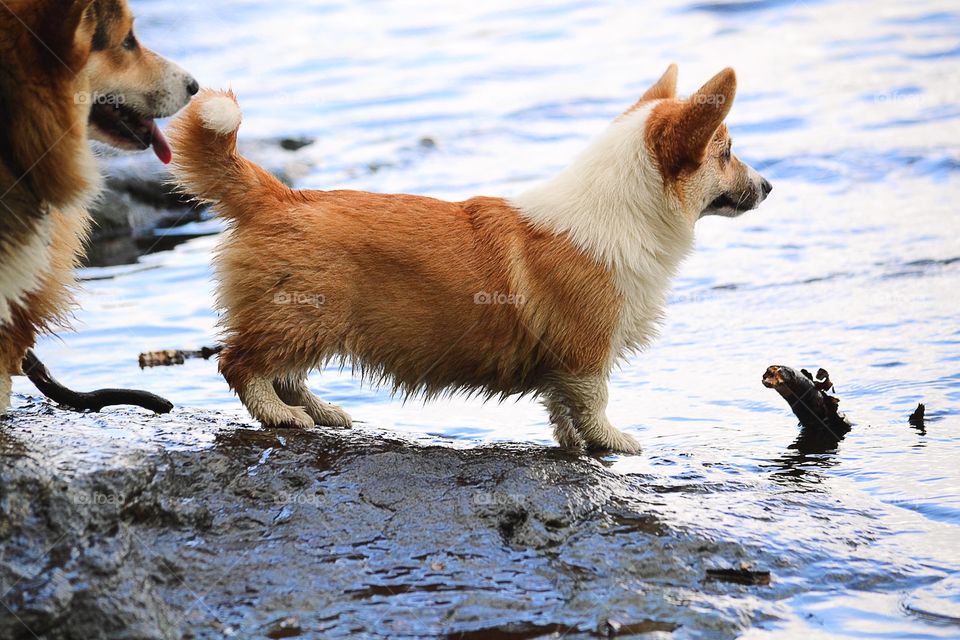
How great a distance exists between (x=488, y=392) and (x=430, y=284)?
620 mm

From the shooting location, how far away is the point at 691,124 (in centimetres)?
464

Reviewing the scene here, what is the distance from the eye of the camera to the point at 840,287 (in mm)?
7328

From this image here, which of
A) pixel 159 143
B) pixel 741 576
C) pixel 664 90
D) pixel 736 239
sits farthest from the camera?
pixel 736 239

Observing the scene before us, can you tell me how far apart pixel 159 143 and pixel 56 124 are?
0.66 metres

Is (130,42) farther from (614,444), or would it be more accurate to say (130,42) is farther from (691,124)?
(614,444)

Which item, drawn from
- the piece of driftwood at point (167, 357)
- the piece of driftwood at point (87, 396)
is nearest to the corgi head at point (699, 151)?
the piece of driftwood at point (87, 396)

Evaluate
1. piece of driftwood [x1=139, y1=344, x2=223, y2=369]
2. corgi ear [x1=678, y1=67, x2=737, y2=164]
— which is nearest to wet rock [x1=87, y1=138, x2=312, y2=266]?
piece of driftwood [x1=139, y1=344, x2=223, y2=369]

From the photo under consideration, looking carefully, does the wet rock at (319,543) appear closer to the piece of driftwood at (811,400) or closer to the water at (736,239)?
the water at (736,239)

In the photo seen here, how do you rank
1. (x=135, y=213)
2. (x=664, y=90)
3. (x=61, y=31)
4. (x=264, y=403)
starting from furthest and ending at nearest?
(x=135, y=213), (x=664, y=90), (x=264, y=403), (x=61, y=31)

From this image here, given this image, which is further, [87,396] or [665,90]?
[665,90]

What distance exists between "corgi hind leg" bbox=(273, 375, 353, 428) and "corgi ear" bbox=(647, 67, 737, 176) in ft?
5.63

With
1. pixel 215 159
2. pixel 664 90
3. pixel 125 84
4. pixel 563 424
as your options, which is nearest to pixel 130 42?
pixel 125 84

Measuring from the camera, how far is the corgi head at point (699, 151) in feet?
15.1

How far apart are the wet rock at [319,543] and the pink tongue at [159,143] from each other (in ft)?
3.36
